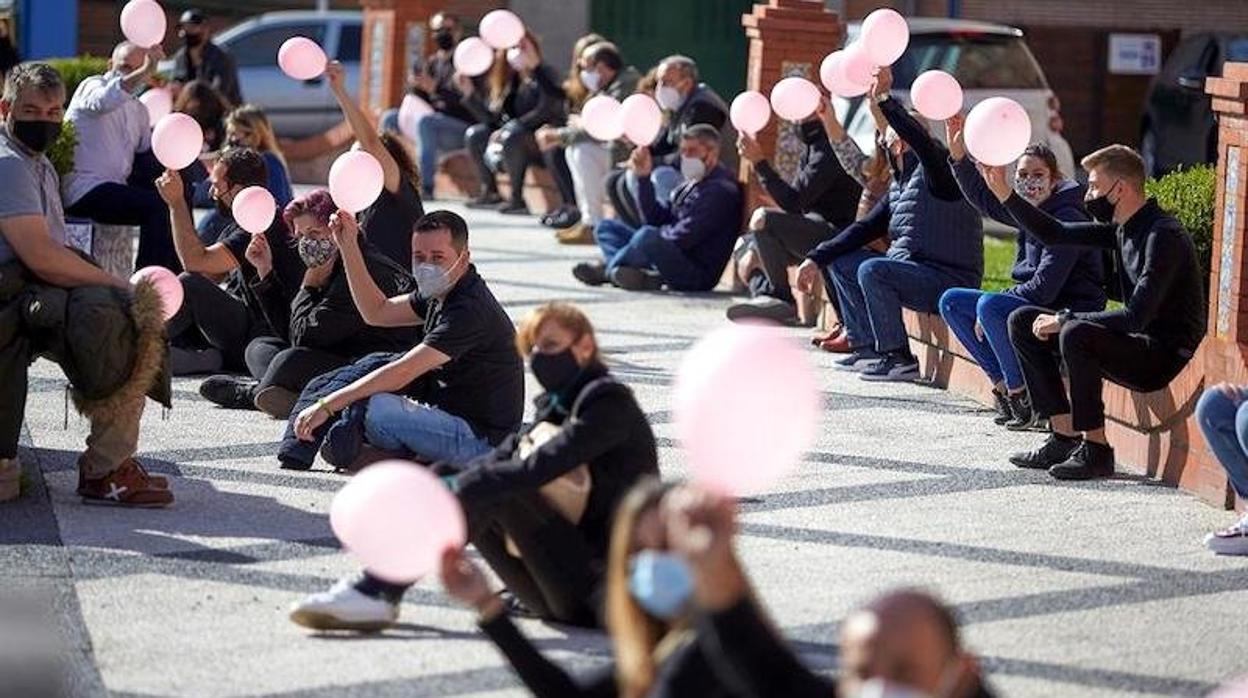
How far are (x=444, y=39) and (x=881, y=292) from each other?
9.56m

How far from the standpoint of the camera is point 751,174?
16359 millimetres

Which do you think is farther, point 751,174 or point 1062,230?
point 751,174

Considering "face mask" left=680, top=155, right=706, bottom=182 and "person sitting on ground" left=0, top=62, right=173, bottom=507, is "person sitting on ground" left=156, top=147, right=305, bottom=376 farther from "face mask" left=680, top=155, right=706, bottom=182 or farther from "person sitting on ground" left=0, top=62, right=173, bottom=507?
"face mask" left=680, top=155, right=706, bottom=182

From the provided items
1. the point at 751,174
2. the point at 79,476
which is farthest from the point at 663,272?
the point at 79,476

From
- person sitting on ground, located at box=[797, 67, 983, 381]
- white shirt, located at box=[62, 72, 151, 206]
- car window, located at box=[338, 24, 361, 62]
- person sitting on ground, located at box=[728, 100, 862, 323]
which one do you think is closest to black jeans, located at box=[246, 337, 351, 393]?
white shirt, located at box=[62, 72, 151, 206]

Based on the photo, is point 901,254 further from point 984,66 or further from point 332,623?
point 984,66

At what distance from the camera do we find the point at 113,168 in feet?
45.1

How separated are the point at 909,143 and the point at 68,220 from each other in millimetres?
4438

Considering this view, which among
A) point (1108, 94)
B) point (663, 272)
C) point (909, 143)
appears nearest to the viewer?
point (909, 143)

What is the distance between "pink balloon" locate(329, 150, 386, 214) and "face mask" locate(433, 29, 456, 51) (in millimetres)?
11264

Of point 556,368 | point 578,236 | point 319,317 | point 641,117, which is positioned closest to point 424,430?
point 319,317

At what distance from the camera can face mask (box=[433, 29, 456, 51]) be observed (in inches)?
858

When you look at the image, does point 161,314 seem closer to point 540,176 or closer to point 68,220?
point 68,220

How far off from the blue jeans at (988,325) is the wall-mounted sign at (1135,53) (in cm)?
1577
